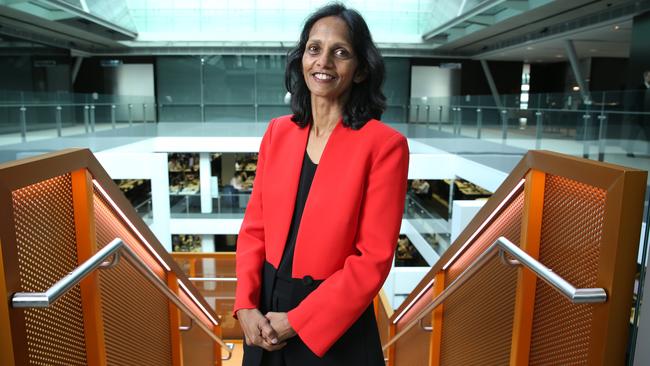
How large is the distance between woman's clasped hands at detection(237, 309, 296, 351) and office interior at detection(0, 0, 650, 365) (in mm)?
1404

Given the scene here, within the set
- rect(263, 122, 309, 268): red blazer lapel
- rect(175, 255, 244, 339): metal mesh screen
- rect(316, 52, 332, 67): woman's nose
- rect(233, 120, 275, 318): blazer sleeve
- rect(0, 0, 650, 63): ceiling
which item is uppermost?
rect(0, 0, 650, 63): ceiling

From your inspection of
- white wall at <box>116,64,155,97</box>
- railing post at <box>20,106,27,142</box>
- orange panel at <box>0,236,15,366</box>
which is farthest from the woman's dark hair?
white wall at <box>116,64,155,97</box>

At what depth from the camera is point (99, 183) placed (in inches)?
61.3

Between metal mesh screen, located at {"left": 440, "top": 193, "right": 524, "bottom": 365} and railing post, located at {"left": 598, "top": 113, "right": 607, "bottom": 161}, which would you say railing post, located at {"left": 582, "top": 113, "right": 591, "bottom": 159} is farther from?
metal mesh screen, located at {"left": 440, "top": 193, "right": 524, "bottom": 365}

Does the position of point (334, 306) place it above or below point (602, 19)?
below

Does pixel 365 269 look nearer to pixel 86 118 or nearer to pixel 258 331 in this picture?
pixel 258 331

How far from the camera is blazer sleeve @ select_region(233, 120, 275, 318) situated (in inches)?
63.8

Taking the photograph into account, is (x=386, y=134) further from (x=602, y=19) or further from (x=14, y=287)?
(x=602, y=19)

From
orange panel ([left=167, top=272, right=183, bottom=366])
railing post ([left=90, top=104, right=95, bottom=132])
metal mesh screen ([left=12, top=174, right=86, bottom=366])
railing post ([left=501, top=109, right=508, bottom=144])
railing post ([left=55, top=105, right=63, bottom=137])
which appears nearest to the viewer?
metal mesh screen ([left=12, top=174, right=86, bottom=366])

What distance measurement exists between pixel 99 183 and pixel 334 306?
797 mm

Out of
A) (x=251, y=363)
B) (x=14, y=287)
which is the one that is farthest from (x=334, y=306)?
(x=14, y=287)

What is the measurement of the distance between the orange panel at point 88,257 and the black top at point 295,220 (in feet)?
1.80

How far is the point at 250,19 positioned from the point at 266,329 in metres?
18.7

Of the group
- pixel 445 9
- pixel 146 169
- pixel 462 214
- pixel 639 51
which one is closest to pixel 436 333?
pixel 462 214
